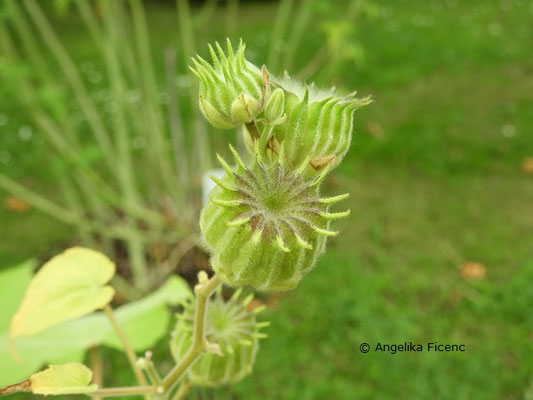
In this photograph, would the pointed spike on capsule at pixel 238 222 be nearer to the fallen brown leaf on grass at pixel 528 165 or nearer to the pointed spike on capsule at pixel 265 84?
the pointed spike on capsule at pixel 265 84

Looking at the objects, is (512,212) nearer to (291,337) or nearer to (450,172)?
(450,172)

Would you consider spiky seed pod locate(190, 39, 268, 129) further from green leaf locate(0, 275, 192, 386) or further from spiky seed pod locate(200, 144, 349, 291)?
green leaf locate(0, 275, 192, 386)

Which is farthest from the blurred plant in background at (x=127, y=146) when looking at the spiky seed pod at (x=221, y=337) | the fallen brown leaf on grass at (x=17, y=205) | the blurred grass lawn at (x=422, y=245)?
the spiky seed pod at (x=221, y=337)

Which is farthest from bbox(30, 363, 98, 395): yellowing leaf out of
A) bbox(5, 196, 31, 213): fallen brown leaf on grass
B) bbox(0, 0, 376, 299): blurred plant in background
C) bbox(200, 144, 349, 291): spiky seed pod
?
bbox(5, 196, 31, 213): fallen brown leaf on grass

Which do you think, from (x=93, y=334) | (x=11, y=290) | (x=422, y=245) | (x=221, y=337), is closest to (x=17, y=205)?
(x=422, y=245)

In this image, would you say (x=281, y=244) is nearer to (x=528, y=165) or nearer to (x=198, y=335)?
(x=198, y=335)

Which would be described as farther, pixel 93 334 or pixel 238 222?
pixel 93 334
